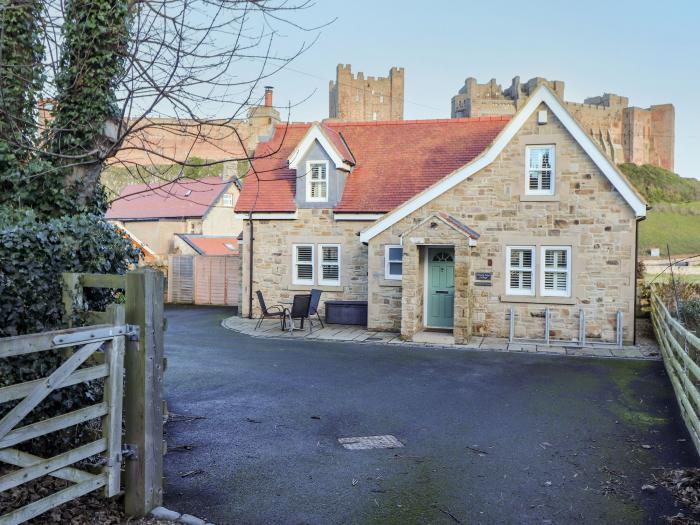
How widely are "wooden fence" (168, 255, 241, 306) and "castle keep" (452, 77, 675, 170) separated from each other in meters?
54.9

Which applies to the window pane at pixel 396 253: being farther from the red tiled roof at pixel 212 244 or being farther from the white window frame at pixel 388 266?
the red tiled roof at pixel 212 244

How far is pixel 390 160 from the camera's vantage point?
19.8 m

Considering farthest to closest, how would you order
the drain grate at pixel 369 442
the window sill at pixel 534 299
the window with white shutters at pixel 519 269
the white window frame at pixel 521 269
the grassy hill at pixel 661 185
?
the grassy hill at pixel 661 185 → the window with white shutters at pixel 519 269 → the white window frame at pixel 521 269 → the window sill at pixel 534 299 → the drain grate at pixel 369 442

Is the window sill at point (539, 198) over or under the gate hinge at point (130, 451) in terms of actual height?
over

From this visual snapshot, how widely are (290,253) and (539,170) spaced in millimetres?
8298

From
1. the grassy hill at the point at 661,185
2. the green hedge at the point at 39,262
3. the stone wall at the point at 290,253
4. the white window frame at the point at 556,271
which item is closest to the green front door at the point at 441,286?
the white window frame at the point at 556,271

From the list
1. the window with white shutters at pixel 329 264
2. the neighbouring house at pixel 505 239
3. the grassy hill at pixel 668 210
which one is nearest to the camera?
the neighbouring house at pixel 505 239

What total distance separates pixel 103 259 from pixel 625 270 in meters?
13.3

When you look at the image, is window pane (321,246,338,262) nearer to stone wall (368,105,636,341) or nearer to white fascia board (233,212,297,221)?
white fascia board (233,212,297,221)

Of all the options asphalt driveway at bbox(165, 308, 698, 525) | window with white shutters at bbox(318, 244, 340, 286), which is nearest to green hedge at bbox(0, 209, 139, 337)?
asphalt driveway at bbox(165, 308, 698, 525)

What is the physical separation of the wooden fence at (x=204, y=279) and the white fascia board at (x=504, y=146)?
9.49 metres

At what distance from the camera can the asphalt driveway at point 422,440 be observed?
203 inches

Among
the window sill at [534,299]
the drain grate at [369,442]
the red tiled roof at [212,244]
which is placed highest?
the red tiled roof at [212,244]

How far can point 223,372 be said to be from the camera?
11.2 m
